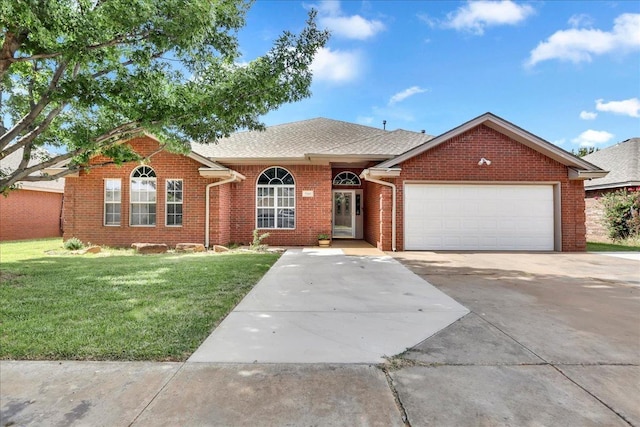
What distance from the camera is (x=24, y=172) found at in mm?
6746

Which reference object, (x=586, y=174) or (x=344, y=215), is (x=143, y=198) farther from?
(x=586, y=174)

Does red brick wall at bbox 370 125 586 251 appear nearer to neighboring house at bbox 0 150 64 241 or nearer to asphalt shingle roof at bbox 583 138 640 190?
asphalt shingle roof at bbox 583 138 640 190

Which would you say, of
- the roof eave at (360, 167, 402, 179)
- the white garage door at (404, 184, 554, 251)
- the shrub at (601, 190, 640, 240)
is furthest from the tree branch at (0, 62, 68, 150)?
the shrub at (601, 190, 640, 240)

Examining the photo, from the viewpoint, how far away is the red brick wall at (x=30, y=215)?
15.3 metres

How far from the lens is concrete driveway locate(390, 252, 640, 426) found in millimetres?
2279

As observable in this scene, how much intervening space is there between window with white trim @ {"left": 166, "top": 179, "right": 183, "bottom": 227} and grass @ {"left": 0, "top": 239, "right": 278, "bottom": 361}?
12.8 ft

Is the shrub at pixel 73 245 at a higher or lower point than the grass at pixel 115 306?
higher

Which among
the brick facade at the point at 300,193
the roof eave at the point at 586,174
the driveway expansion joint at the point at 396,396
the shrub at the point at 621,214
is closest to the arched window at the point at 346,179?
the brick facade at the point at 300,193

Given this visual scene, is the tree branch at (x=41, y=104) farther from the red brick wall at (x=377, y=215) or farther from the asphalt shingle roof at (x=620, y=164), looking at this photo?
the asphalt shingle roof at (x=620, y=164)

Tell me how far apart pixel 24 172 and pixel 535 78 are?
19.1 meters

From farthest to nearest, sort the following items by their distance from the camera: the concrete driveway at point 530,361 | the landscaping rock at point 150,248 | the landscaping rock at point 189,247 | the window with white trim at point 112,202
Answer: the window with white trim at point 112,202, the landscaping rock at point 189,247, the landscaping rock at point 150,248, the concrete driveway at point 530,361

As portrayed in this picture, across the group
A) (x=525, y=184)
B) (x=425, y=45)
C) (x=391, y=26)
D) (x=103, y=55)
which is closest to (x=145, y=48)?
(x=103, y=55)

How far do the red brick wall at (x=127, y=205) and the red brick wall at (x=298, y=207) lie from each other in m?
1.41

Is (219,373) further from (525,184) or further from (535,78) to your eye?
(535,78)
